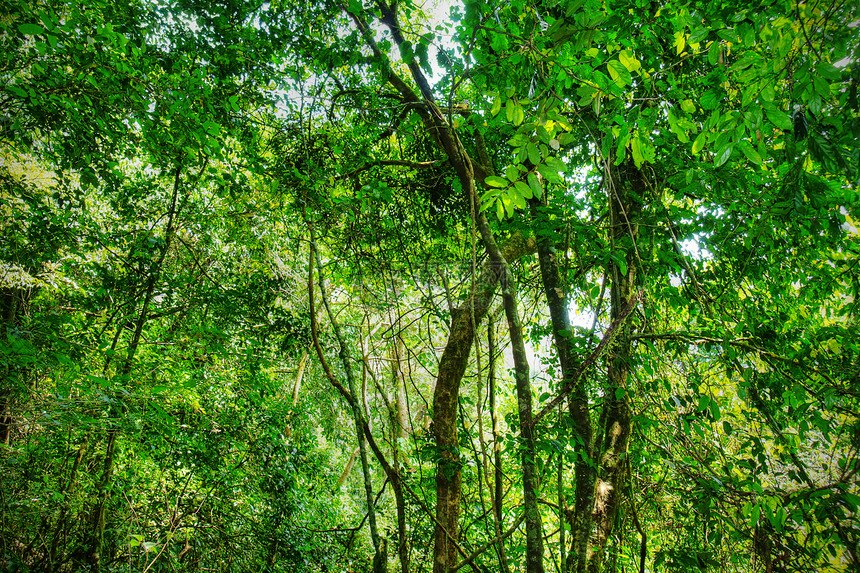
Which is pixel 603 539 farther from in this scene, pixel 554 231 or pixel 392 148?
pixel 392 148

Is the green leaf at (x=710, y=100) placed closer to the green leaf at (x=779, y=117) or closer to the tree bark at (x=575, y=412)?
the green leaf at (x=779, y=117)

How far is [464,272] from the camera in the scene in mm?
3389

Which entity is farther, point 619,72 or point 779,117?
point 619,72

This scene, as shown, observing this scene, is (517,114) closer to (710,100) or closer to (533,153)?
(533,153)

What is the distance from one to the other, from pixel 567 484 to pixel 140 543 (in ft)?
14.0

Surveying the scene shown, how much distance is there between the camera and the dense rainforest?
149 cm

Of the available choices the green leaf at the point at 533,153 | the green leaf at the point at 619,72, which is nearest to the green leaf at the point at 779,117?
the green leaf at the point at 619,72

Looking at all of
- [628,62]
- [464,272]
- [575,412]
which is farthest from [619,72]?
[464,272]

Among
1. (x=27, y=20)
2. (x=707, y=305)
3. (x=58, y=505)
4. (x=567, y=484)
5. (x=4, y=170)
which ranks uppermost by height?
(x=27, y=20)

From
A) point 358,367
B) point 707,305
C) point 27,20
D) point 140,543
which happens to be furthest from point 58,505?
point 707,305

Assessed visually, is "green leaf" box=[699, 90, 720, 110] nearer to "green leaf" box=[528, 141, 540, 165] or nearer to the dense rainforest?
the dense rainforest

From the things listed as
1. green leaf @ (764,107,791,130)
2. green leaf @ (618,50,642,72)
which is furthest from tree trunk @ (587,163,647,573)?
green leaf @ (764,107,791,130)

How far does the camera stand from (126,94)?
93.8 inches

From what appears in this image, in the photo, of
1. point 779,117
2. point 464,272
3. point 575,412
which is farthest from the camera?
point 464,272
